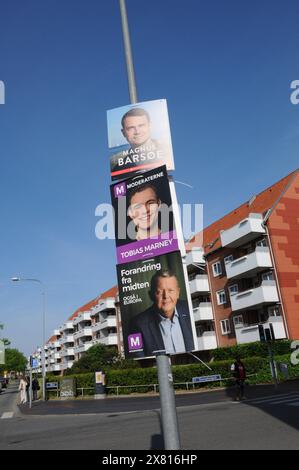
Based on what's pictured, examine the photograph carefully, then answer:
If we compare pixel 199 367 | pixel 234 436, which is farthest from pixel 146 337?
pixel 199 367

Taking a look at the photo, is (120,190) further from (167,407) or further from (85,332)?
(85,332)

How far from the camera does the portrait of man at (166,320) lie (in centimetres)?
480

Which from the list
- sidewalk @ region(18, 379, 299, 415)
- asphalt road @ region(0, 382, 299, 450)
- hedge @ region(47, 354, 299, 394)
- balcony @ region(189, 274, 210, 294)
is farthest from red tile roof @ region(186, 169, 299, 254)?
asphalt road @ region(0, 382, 299, 450)

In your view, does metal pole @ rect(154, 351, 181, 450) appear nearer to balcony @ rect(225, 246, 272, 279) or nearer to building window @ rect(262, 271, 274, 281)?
balcony @ rect(225, 246, 272, 279)

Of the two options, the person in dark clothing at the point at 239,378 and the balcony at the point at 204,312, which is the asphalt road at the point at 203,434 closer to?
the person in dark clothing at the point at 239,378

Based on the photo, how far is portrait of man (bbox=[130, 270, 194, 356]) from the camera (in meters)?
4.80

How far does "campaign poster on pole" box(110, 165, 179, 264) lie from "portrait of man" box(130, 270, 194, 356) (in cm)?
37

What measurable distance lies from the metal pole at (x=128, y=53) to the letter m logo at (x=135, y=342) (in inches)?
119

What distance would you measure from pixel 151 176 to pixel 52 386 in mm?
34664

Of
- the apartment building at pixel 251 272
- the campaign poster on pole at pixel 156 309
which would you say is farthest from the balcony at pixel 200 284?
the campaign poster on pole at pixel 156 309

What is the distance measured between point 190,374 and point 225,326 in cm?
1030

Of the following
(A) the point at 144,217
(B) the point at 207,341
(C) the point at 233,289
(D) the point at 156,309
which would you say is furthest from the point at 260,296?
(D) the point at 156,309

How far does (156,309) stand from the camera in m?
5.01
